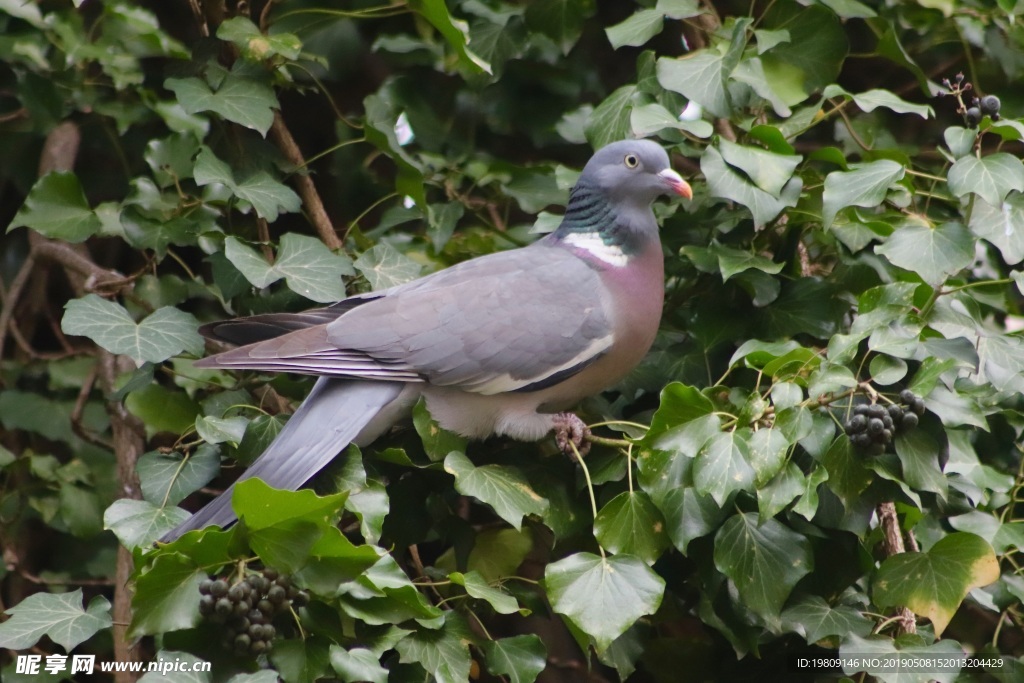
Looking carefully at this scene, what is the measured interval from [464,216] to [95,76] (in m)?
1.32

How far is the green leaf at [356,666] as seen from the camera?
6.29ft

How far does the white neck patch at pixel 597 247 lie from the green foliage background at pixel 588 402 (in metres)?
0.17

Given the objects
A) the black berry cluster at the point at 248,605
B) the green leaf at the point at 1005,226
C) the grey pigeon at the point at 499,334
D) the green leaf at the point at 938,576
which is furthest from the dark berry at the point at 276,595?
the green leaf at the point at 1005,226

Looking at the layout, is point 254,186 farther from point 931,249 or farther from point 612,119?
point 931,249

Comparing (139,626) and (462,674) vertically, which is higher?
(139,626)

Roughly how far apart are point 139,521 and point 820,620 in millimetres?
1455

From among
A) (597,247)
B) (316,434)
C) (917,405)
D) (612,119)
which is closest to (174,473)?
(316,434)

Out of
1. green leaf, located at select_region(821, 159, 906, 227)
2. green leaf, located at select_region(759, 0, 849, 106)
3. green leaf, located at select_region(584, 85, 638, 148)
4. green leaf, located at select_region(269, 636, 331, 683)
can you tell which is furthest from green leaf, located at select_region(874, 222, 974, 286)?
green leaf, located at select_region(269, 636, 331, 683)

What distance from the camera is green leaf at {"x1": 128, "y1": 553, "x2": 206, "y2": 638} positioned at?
1906mm

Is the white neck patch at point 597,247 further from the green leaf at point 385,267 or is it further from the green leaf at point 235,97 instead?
the green leaf at point 235,97

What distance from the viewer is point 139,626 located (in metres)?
1.92

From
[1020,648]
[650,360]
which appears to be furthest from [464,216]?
[1020,648]

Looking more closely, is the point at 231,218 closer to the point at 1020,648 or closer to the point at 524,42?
the point at 524,42

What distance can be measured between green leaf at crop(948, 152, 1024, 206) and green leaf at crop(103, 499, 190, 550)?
1846 millimetres
